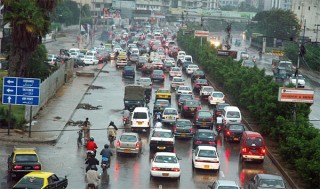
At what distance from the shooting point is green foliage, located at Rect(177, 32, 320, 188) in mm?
37416

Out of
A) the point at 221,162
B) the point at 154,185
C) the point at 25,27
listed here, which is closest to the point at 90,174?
the point at 154,185

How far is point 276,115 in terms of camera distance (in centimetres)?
5141

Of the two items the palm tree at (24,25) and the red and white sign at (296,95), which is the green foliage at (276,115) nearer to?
the red and white sign at (296,95)

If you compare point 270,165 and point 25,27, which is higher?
point 25,27

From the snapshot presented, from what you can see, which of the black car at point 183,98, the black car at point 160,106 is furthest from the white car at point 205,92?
the black car at point 160,106

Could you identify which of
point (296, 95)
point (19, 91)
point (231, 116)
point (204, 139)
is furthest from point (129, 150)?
point (231, 116)

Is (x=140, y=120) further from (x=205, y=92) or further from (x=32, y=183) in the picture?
(x=32, y=183)

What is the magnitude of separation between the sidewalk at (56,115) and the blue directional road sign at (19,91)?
2212 millimetres

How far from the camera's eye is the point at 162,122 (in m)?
55.4

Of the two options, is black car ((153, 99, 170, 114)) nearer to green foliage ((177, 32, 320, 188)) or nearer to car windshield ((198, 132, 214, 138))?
green foliage ((177, 32, 320, 188))

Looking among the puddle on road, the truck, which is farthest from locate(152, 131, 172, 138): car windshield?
the puddle on road

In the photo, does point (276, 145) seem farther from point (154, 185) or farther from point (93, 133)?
point (154, 185)

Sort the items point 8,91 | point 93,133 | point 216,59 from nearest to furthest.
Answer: point 8,91 < point 93,133 < point 216,59

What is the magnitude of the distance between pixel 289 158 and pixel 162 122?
13.9m
